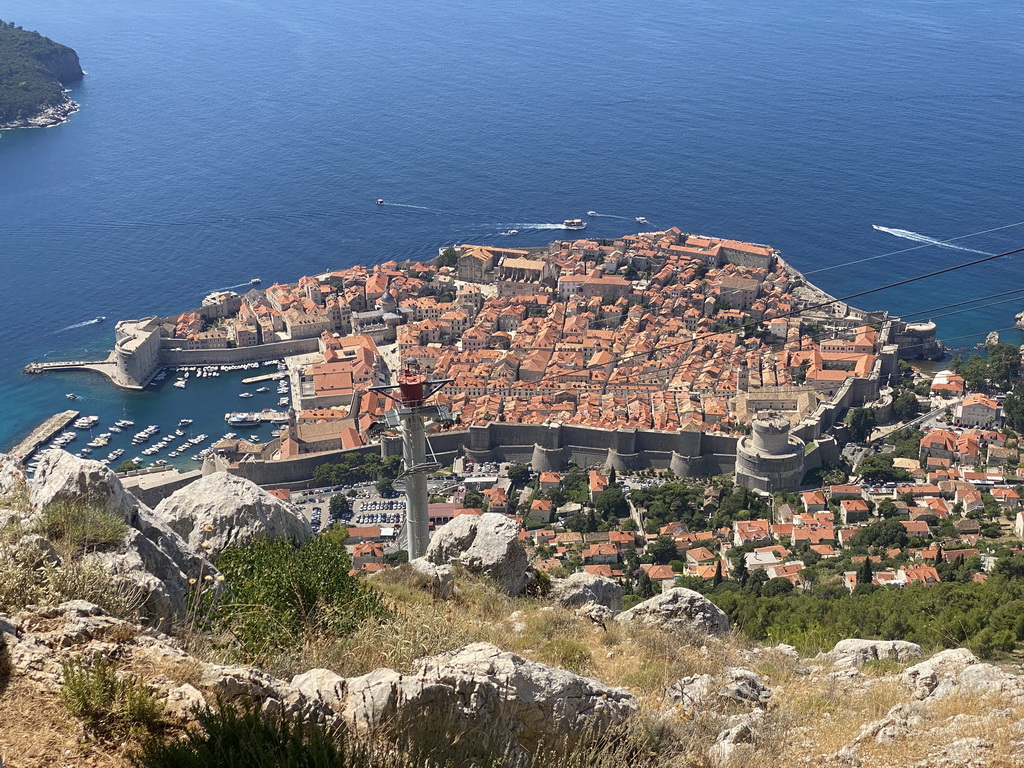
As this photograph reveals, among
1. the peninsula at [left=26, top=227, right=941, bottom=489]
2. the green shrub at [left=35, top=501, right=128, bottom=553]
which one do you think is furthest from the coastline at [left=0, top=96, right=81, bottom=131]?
the green shrub at [left=35, top=501, right=128, bottom=553]

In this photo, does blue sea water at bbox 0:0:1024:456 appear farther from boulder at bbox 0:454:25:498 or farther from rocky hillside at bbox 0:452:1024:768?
rocky hillside at bbox 0:452:1024:768

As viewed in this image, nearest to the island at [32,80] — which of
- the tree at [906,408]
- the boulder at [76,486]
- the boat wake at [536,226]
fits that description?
the boat wake at [536,226]

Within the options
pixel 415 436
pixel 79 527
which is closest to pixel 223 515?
pixel 79 527

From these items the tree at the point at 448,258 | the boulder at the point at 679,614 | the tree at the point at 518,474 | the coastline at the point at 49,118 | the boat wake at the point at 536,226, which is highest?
the boulder at the point at 679,614

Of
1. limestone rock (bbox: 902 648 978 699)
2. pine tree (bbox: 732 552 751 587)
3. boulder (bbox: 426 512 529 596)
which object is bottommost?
pine tree (bbox: 732 552 751 587)

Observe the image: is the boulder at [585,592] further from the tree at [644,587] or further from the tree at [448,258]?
the tree at [448,258]

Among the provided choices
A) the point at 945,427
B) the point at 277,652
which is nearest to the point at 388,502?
the point at 945,427

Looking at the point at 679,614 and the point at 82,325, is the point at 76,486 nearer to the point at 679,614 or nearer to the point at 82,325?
the point at 679,614

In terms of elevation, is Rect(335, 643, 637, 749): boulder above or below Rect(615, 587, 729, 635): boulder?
above
